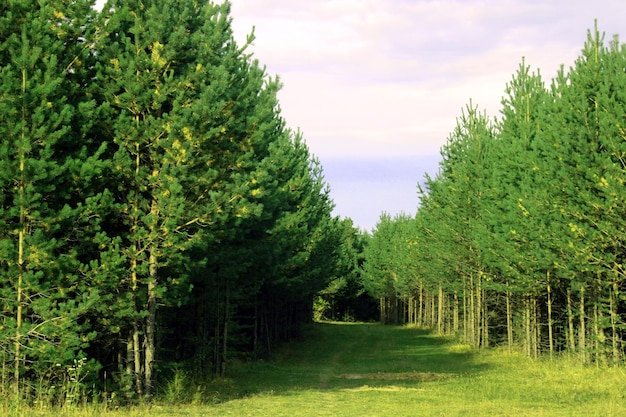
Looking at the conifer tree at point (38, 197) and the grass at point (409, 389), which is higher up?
the conifer tree at point (38, 197)

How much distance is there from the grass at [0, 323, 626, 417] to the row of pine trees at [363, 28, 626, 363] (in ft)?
7.03

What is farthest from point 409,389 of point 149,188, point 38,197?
point 38,197

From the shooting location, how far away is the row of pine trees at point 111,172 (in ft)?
43.7

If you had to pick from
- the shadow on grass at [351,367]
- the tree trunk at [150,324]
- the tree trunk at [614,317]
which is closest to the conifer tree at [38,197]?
the tree trunk at [150,324]

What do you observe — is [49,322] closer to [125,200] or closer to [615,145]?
[125,200]

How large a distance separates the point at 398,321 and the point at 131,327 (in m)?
74.8

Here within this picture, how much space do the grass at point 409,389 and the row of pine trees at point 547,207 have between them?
2.14 meters

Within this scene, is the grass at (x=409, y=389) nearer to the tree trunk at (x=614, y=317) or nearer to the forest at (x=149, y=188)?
the tree trunk at (x=614, y=317)

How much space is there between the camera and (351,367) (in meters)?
30.7

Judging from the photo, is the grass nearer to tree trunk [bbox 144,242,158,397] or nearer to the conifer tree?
tree trunk [bbox 144,242,158,397]

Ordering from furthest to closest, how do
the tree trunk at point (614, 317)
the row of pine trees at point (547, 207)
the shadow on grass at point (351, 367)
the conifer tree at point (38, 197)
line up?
the shadow on grass at point (351, 367) < the tree trunk at point (614, 317) < the row of pine trees at point (547, 207) < the conifer tree at point (38, 197)

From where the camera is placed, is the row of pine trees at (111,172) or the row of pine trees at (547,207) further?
the row of pine trees at (547,207)

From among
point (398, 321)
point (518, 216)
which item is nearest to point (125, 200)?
point (518, 216)

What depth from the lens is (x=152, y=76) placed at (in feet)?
51.6
